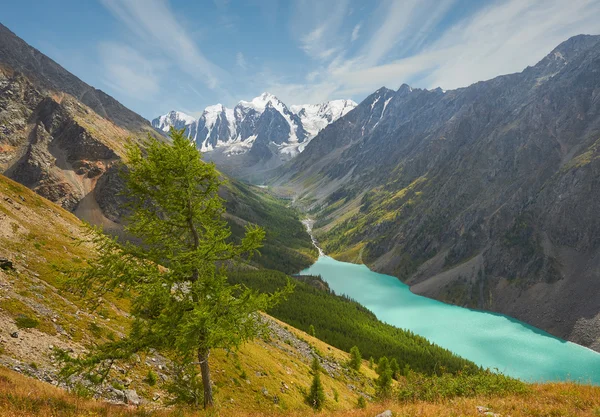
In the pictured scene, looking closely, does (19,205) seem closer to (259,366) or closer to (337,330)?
(259,366)

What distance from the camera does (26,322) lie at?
1823 centimetres

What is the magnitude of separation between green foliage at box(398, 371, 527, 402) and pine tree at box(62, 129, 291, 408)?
11.8 meters

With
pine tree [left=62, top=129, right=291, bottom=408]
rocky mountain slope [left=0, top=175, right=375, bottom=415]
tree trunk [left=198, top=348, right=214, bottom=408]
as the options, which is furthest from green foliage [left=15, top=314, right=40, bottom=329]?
tree trunk [left=198, top=348, right=214, bottom=408]

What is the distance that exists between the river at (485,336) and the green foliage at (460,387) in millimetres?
68181

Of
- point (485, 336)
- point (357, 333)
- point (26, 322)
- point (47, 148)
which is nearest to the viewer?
point (26, 322)

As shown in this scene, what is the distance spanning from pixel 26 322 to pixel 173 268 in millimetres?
12161

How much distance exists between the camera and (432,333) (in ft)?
395

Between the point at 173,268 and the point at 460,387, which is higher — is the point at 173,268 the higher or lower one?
the higher one

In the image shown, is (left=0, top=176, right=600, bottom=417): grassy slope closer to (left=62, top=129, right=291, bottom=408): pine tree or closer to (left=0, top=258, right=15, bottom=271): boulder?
(left=0, top=258, right=15, bottom=271): boulder

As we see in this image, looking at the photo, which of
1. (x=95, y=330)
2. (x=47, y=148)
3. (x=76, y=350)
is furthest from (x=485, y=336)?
(x=47, y=148)

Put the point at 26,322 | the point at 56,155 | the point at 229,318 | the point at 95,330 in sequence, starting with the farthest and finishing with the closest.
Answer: the point at 56,155 → the point at 95,330 → the point at 26,322 → the point at 229,318

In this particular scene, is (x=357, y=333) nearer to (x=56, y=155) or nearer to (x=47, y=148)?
(x=56, y=155)

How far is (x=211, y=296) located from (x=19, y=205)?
35.5m

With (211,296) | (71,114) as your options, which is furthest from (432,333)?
(71,114)
